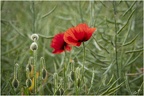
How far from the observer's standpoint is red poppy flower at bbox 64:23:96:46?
708mm

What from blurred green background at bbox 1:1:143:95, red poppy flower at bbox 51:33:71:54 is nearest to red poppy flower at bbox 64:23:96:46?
red poppy flower at bbox 51:33:71:54

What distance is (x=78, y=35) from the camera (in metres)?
0.71

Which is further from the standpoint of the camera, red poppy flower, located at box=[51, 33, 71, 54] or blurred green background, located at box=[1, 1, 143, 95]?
blurred green background, located at box=[1, 1, 143, 95]

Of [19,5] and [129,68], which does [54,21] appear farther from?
[129,68]

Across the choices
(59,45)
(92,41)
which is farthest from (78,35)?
(92,41)

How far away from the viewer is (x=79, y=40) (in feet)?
2.34

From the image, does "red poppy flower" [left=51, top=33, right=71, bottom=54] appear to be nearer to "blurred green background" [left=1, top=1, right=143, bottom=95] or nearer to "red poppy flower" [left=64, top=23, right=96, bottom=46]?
"red poppy flower" [left=64, top=23, right=96, bottom=46]

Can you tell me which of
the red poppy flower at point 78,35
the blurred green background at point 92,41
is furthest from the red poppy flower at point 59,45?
the blurred green background at point 92,41

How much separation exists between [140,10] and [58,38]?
71cm

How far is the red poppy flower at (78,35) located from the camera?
71 centimetres

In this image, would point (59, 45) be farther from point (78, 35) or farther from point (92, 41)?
point (92, 41)

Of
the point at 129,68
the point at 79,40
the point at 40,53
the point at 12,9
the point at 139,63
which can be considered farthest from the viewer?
the point at 12,9

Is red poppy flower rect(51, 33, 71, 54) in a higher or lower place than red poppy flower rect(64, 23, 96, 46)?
lower

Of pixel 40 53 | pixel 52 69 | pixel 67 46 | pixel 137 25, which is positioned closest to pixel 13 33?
Answer: pixel 40 53
